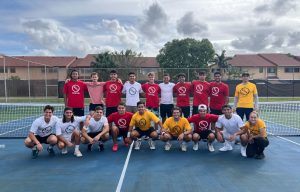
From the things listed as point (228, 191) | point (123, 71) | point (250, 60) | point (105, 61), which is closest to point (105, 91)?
point (228, 191)

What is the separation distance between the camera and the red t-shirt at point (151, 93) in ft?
31.1

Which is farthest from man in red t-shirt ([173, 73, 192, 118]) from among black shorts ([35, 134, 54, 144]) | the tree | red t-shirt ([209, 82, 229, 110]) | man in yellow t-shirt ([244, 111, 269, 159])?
the tree

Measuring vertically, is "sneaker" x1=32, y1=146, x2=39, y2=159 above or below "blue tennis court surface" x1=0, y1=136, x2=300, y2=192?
above

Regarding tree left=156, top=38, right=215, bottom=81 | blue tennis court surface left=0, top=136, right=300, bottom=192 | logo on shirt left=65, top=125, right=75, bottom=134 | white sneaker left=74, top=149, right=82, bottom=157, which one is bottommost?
blue tennis court surface left=0, top=136, right=300, bottom=192

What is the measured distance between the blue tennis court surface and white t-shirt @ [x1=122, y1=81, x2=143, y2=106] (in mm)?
1457

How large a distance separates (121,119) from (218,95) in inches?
103

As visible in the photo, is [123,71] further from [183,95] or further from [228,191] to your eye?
[228,191]

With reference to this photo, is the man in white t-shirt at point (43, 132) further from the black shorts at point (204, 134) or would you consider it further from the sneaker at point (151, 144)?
the black shorts at point (204, 134)

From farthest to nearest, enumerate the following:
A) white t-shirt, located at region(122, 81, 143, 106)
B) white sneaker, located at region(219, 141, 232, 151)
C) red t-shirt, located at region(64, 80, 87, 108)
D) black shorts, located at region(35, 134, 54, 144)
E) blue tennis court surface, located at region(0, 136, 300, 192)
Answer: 1. white t-shirt, located at region(122, 81, 143, 106)
2. red t-shirt, located at region(64, 80, 87, 108)
3. white sneaker, located at region(219, 141, 232, 151)
4. black shorts, located at region(35, 134, 54, 144)
5. blue tennis court surface, located at region(0, 136, 300, 192)

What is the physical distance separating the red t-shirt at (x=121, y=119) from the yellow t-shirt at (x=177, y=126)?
0.99 metres

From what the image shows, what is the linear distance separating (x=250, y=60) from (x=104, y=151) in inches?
1977

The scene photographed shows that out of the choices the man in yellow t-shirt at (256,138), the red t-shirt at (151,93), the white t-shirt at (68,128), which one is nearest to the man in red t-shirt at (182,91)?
the red t-shirt at (151,93)

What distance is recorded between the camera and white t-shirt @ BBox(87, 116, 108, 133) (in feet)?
27.3

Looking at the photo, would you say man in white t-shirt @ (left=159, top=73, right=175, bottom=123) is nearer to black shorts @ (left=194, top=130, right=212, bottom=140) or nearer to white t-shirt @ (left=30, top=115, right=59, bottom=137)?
black shorts @ (left=194, top=130, right=212, bottom=140)
